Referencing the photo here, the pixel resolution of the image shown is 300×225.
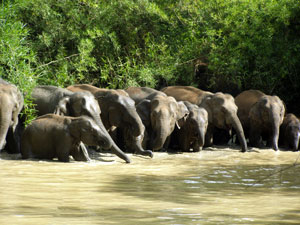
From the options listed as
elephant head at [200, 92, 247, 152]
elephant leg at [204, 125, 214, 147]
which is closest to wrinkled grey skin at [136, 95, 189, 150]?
elephant head at [200, 92, 247, 152]

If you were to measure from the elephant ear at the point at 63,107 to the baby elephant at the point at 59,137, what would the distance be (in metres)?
0.80

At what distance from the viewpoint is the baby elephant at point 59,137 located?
1125cm

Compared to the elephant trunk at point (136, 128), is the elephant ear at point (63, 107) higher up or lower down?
higher up

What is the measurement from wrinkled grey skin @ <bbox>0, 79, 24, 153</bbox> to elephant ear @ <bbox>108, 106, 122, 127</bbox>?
1925 mm

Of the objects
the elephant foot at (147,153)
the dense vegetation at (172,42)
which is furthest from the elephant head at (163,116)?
the dense vegetation at (172,42)

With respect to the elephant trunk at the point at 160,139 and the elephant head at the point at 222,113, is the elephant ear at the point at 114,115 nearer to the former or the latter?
the elephant trunk at the point at 160,139

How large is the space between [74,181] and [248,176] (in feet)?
9.52

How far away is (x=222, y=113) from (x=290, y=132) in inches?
77.8

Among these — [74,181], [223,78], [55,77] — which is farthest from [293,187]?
[223,78]

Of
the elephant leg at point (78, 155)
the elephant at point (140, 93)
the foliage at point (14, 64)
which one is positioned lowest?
the elephant leg at point (78, 155)

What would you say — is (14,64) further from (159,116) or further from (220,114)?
(220,114)

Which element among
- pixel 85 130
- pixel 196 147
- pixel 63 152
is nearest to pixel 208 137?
pixel 196 147

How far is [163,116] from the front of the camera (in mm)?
14016

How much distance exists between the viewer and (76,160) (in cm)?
1157
